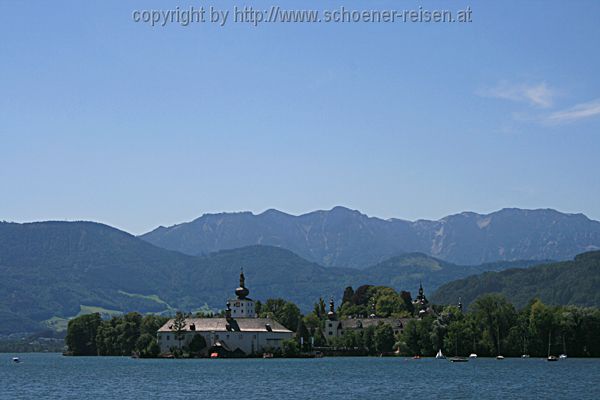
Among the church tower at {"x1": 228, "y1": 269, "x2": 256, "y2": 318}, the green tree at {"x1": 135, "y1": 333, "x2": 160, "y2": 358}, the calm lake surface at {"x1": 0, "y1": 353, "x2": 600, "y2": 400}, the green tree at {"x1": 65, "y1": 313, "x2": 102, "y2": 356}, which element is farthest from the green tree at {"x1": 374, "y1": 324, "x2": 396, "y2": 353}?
the green tree at {"x1": 65, "y1": 313, "x2": 102, "y2": 356}

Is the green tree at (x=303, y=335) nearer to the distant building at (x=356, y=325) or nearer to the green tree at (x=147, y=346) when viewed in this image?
the distant building at (x=356, y=325)

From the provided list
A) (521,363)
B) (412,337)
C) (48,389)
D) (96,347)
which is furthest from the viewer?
(96,347)

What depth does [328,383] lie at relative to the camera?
91.2 metres

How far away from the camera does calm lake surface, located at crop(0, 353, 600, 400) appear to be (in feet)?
255

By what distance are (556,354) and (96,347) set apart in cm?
9059

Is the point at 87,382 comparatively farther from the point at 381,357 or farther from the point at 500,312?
the point at 381,357

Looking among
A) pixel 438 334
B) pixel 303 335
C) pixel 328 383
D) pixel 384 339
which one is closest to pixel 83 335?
pixel 303 335

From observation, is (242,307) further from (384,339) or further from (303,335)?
(384,339)

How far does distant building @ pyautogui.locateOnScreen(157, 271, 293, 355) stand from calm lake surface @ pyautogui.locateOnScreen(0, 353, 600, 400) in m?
36.6

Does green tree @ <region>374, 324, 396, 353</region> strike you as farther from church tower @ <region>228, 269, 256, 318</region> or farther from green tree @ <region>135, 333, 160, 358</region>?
green tree @ <region>135, 333, 160, 358</region>

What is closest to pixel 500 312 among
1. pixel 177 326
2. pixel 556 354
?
pixel 556 354

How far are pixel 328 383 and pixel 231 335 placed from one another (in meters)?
73.5

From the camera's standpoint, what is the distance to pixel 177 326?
162m

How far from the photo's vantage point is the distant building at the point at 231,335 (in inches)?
6407
